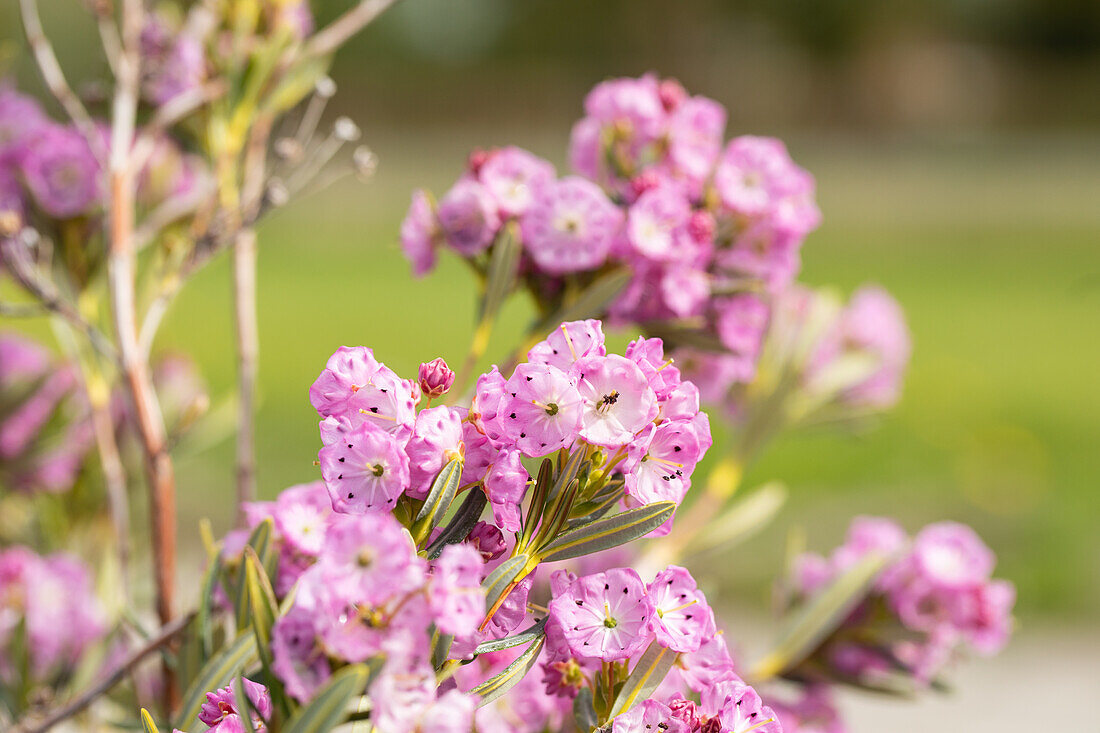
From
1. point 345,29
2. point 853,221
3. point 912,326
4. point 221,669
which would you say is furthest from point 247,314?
point 853,221

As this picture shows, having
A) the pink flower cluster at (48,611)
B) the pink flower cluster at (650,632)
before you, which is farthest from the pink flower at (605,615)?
the pink flower cluster at (48,611)

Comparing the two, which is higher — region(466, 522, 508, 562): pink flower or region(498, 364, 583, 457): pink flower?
region(498, 364, 583, 457): pink flower

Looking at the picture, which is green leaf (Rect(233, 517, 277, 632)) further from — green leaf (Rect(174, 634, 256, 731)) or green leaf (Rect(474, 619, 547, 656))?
green leaf (Rect(474, 619, 547, 656))

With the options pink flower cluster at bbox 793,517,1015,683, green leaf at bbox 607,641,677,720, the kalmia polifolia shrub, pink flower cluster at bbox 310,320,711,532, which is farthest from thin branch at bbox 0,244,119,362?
pink flower cluster at bbox 793,517,1015,683

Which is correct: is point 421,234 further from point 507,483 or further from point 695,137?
point 507,483

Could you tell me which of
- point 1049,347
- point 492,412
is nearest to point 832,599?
point 492,412

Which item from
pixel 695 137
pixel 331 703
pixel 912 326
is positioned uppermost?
pixel 695 137
